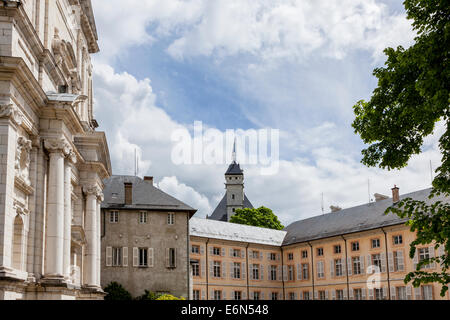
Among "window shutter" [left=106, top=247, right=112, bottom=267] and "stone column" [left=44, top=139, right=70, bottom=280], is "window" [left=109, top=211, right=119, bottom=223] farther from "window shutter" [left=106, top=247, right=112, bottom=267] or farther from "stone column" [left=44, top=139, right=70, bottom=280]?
"stone column" [left=44, top=139, right=70, bottom=280]

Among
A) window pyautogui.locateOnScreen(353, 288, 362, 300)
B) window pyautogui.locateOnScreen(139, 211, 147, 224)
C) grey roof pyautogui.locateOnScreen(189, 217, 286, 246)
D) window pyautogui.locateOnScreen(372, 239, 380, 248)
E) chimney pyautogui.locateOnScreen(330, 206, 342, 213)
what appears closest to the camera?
window pyautogui.locateOnScreen(139, 211, 147, 224)

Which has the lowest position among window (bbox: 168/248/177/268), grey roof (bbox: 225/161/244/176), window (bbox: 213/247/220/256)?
window (bbox: 168/248/177/268)

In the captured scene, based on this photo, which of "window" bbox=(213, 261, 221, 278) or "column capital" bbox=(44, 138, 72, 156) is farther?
"window" bbox=(213, 261, 221, 278)

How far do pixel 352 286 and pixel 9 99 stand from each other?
42.5 m

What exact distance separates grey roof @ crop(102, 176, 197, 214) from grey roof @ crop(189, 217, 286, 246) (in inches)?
295

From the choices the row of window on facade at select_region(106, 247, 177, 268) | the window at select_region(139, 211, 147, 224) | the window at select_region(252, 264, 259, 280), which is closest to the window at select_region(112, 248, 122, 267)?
the row of window on facade at select_region(106, 247, 177, 268)

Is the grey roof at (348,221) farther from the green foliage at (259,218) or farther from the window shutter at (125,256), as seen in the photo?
the window shutter at (125,256)

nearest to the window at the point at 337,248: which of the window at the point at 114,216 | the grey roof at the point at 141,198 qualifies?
the grey roof at the point at 141,198

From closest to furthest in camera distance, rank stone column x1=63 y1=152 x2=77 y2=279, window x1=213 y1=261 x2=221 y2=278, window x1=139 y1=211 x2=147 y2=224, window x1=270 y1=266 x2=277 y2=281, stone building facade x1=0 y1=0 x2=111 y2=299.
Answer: stone building facade x1=0 y1=0 x2=111 y2=299, stone column x1=63 y1=152 x2=77 y2=279, window x1=139 y1=211 x2=147 y2=224, window x1=213 y1=261 x2=221 y2=278, window x1=270 y1=266 x2=277 y2=281

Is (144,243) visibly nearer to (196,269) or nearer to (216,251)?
(196,269)

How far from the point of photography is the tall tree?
11.9m

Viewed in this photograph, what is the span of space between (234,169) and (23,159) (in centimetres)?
9754
